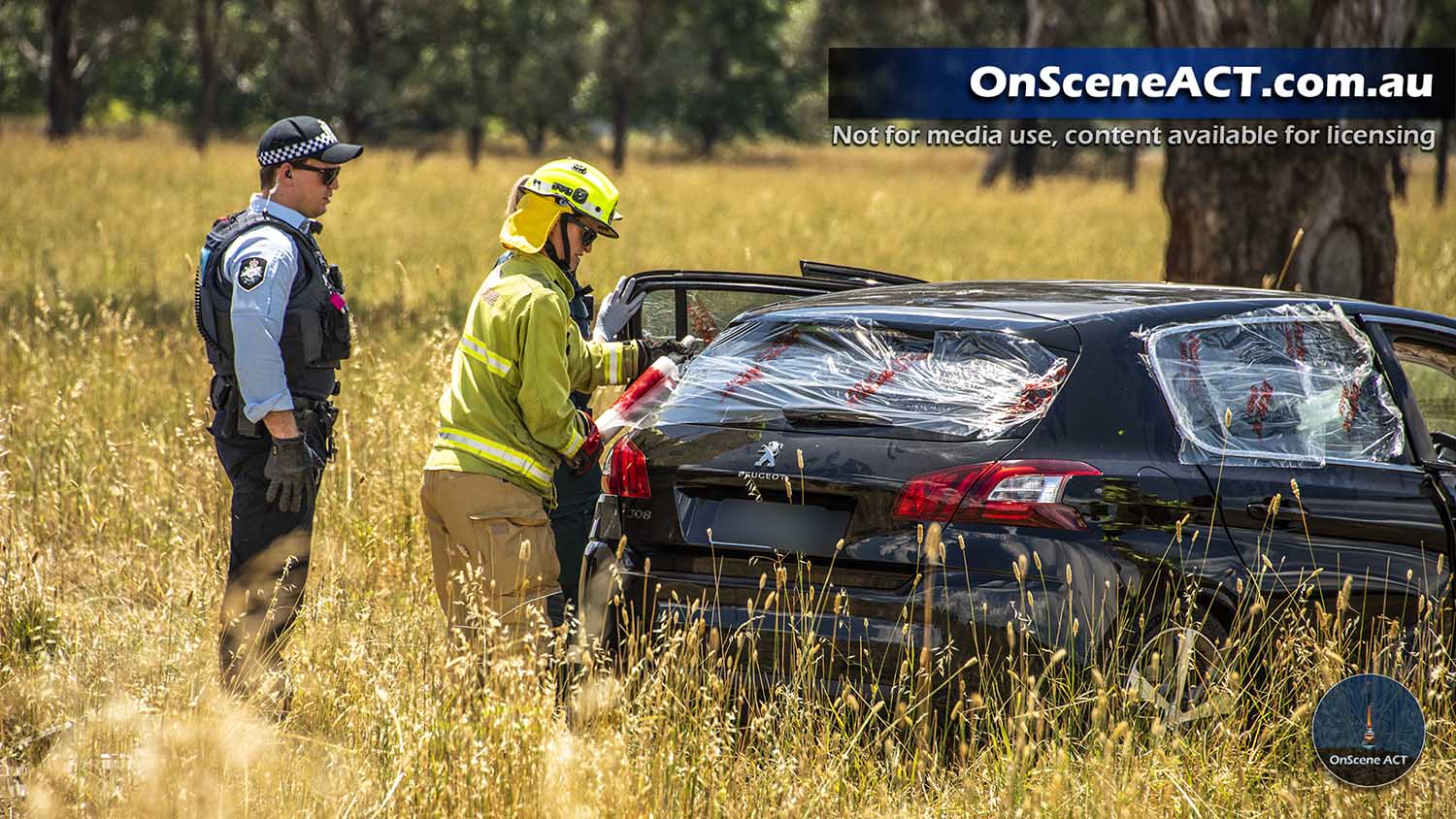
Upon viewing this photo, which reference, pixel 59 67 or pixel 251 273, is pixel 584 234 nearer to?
pixel 251 273

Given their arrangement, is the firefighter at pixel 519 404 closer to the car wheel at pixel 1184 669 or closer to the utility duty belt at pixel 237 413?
the utility duty belt at pixel 237 413

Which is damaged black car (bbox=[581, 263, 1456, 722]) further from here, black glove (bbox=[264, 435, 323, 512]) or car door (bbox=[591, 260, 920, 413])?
black glove (bbox=[264, 435, 323, 512])

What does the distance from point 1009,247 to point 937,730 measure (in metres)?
15.6

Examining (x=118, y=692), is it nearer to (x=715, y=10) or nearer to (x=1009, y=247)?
(x=1009, y=247)

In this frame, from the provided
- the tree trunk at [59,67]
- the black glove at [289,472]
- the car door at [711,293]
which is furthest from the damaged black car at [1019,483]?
the tree trunk at [59,67]

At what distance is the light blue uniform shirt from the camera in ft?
14.7

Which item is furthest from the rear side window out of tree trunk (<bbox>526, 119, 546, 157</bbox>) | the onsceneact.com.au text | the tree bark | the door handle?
tree trunk (<bbox>526, 119, 546, 157</bbox>)

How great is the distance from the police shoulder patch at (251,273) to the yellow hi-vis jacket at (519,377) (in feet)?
2.10

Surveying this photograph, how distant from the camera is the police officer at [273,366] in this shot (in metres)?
4.51

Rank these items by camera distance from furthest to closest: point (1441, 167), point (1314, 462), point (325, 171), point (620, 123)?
point (620, 123)
point (1441, 167)
point (325, 171)
point (1314, 462)

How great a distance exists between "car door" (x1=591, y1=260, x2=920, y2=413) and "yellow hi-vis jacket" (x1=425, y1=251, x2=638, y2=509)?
2.05 ft

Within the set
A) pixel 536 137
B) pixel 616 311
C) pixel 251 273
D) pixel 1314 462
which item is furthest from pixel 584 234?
pixel 536 137

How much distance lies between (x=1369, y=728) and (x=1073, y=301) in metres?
1.43

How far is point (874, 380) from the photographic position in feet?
13.4
